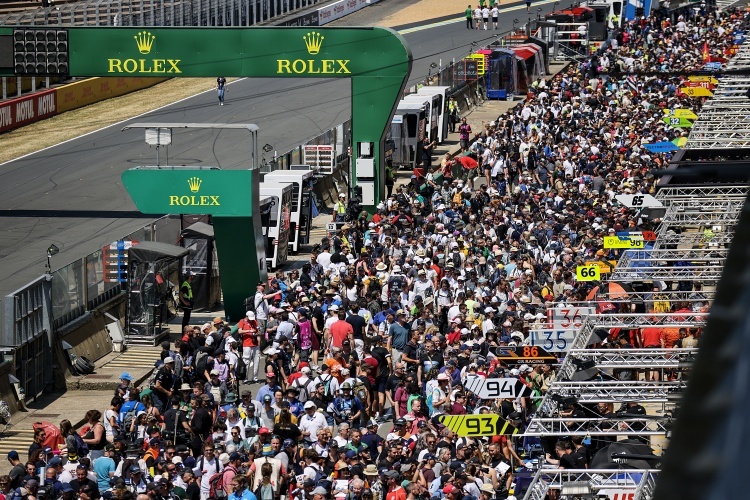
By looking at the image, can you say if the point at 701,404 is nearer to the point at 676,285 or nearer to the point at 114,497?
the point at 114,497

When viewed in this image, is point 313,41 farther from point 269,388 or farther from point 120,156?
point 269,388

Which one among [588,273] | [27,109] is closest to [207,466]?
[588,273]

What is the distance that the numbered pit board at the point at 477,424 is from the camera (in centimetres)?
1208

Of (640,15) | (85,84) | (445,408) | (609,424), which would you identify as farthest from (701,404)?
(640,15)

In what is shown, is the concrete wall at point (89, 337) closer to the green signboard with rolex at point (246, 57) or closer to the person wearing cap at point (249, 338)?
the person wearing cap at point (249, 338)

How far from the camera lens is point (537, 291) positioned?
20.8m

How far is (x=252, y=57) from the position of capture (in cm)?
3291

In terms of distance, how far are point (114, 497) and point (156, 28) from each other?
2188 cm

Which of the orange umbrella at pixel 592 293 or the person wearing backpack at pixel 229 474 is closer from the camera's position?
the person wearing backpack at pixel 229 474

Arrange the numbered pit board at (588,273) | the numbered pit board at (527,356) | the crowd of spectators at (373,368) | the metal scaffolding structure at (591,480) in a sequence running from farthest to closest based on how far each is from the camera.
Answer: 1. the numbered pit board at (588,273)
2. the numbered pit board at (527,356)
3. the crowd of spectators at (373,368)
4. the metal scaffolding structure at (591,480)

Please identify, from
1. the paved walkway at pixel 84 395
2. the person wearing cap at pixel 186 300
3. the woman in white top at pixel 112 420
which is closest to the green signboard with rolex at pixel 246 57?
the paved walkway at pixel 84 395

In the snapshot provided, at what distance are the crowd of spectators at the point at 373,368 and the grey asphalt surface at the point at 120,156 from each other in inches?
341

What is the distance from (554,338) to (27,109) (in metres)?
36.0

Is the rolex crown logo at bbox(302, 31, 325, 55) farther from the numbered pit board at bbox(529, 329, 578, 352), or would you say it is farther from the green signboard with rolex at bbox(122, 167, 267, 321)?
the numbered pit board at bbox(529, 329, 578, 352)
